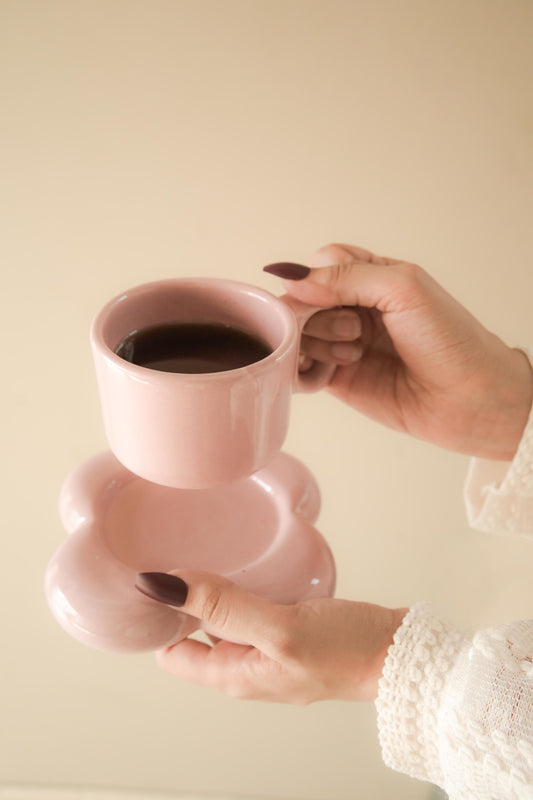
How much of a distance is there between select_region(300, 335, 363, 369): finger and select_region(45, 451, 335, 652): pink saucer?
0.12m

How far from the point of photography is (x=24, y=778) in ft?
4.21

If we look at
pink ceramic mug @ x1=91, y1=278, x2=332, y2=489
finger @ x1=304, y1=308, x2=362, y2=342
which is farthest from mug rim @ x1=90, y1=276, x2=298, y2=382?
finger @ x1=304, y1=308, x2=362, y2=342

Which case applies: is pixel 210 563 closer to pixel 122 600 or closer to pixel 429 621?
pixel 122 600

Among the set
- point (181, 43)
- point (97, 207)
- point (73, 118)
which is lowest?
point (97, 207)

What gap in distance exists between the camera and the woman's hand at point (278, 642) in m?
0.64

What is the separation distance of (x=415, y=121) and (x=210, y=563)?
73 centimetres

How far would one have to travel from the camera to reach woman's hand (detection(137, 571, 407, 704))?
64 cm

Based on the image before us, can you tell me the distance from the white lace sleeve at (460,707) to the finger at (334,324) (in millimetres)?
287

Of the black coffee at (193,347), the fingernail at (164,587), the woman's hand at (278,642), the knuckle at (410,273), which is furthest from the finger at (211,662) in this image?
the knuckle at (410,273)

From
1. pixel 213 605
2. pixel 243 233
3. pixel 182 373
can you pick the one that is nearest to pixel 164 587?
pixel 213 605

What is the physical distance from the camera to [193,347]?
680 millimetres

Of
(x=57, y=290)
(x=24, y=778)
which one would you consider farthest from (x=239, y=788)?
(x=57, y=290)

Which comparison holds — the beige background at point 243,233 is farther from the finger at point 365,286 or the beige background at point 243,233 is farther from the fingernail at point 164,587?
the fingernail at point 164,587

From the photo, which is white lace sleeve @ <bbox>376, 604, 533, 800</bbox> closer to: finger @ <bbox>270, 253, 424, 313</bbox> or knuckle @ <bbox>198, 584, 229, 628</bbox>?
knuckle @ <bbox>198, 584, 229, 628</bbox>
